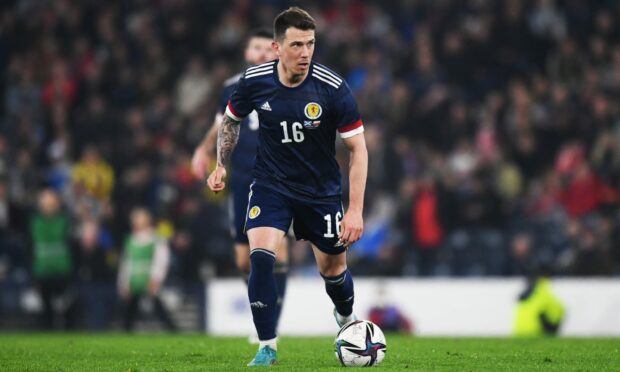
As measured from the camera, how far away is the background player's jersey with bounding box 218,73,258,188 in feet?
37.4

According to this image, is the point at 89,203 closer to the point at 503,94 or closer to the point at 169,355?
the point at 503,94

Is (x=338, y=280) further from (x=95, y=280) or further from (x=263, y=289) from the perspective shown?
(x=95, y=280)

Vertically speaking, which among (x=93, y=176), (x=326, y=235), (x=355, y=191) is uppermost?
(x=93, y=176)

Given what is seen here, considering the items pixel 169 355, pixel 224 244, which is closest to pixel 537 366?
pixel 169 355

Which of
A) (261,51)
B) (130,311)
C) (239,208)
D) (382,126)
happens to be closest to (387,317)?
(130,311)

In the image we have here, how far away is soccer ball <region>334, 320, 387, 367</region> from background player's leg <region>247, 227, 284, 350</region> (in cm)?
50

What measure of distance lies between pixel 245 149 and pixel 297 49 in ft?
10.3

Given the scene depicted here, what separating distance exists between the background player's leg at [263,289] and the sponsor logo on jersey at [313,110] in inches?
37.1

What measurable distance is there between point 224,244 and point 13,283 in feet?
11.9

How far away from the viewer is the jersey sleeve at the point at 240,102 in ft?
29.1

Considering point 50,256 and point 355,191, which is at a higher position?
point 50,256

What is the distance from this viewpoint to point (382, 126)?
21.0 metres

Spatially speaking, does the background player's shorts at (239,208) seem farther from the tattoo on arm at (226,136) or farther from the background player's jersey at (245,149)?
the tattoo on arm at (226,136)

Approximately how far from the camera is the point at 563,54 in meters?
21.3
